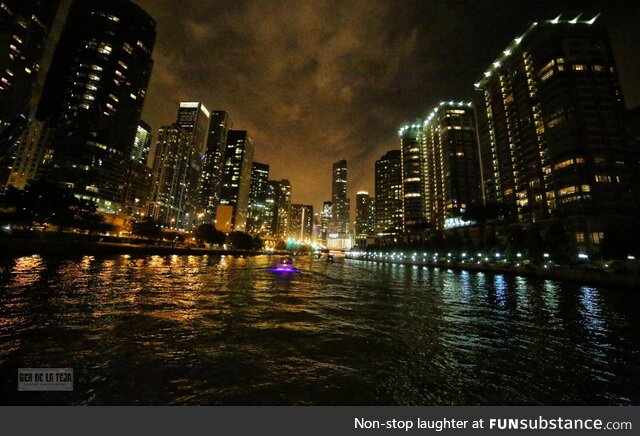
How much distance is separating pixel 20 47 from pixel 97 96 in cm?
3271

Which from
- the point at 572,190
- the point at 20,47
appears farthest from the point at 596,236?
the point at 20,47

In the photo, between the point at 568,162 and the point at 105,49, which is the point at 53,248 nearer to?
the point at 568,162

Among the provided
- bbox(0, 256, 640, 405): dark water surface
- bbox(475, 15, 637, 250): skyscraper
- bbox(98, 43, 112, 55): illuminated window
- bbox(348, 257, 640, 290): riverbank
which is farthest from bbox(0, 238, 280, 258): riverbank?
bbox(98, 43, 112, 55): illuminated window

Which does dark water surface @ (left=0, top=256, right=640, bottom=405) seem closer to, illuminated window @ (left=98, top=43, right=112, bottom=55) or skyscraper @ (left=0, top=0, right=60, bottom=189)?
skyscraper @ (left=0, top=0, right=60, bottom=189)

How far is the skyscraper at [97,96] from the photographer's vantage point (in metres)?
144

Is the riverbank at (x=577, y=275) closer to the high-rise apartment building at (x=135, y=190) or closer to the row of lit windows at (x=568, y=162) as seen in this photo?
the row of lit windows at (x=568, y=162)

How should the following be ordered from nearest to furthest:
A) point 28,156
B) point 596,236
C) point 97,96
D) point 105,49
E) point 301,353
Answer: point 301,353
point 596,236
point 97,96
point 28,156
point 105,49

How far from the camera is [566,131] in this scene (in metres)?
103

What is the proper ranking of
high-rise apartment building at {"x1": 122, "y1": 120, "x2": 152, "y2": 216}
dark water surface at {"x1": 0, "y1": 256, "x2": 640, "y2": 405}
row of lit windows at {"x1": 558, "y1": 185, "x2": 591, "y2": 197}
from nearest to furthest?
dark water surface at {"x1": 0, "y1": 256, "x2": 640, "y2": 405}
row of lit windows at {"x1": 558, "y1": 185, "x2": 591, "y2": 197}
high-rise apartment building at {"x1": 122, "y1": 120, "x2": 152, "y2": 216}

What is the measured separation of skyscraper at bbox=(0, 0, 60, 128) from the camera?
361ft

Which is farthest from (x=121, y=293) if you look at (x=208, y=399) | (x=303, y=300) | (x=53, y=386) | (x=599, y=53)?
(x=599, y=53)

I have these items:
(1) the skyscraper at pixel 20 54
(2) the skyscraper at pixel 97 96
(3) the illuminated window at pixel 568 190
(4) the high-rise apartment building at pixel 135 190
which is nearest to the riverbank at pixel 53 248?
(1) the skyscraper at pixel 20 54

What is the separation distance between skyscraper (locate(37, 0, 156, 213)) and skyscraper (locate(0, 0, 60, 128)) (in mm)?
16786
